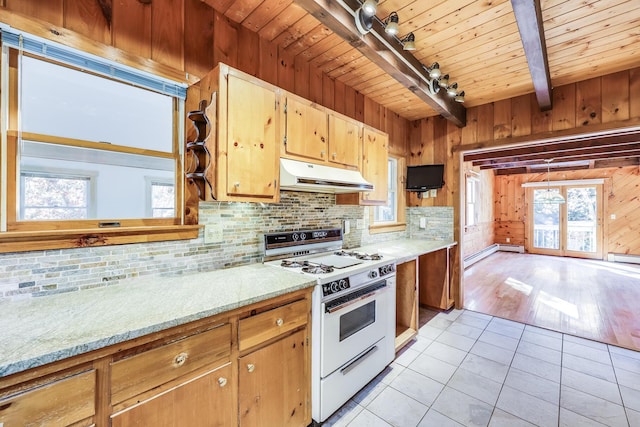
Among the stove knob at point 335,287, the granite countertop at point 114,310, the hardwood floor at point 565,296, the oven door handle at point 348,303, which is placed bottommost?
the hardwood floor at point 565,296

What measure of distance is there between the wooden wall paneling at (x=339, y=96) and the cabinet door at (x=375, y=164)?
40cm

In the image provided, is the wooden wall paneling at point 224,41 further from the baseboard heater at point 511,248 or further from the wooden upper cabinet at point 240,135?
the baseboard heater at point 511,248

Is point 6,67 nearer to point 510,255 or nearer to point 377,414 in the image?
point 377,414

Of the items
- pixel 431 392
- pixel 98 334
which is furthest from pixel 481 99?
pixel 98 334

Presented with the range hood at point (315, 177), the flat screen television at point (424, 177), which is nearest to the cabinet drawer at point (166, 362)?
the range hood at point (315, 177)

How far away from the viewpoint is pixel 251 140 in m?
1.69

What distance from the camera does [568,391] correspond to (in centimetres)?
203

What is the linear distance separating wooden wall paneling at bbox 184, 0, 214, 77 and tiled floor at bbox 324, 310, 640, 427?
2.48m

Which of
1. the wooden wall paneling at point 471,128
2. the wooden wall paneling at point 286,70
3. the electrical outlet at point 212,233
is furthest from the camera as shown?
the wooden wall paneling at point 471,128

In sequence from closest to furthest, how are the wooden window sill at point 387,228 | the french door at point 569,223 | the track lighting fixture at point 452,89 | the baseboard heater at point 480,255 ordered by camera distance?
the track lighting fixture at point 452,89
the wooden window sill at point 387,228
the baseboard heater at point 480,255
the french door at point 569,223

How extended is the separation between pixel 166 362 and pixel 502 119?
387 centimetres

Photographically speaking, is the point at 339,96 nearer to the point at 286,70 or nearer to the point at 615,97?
the point at 286,70

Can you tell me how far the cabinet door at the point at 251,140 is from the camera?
5.25ft

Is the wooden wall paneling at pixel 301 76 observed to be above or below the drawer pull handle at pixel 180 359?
above
